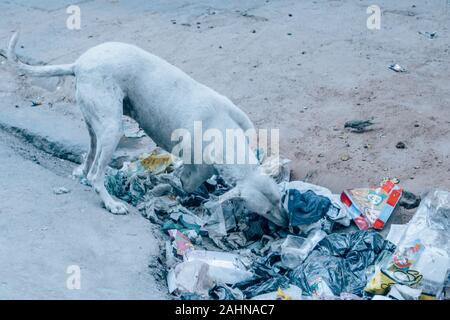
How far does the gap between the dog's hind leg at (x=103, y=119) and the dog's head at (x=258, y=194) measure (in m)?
0.93

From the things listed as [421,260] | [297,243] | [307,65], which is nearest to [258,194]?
[297,243]

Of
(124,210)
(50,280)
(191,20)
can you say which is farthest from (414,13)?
(50,280)

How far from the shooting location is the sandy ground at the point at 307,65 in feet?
18.8

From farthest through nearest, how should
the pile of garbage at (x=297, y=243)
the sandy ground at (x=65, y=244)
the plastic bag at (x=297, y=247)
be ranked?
1. the plastic bag at (x=297, y=247)
2. the pile of garbage at (x=297, y=243)
3. the sandy ground at (x=65, y=244)

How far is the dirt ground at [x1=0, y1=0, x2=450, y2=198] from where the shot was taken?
18.8 ft

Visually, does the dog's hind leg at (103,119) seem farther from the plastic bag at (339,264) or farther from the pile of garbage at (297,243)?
the plastic bag at (339,264)

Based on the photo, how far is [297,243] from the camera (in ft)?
16.1

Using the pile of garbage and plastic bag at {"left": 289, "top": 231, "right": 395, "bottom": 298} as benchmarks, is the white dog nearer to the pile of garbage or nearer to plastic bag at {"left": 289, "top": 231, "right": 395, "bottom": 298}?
the pile of garbage

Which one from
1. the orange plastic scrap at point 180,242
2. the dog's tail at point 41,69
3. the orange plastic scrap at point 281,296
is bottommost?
the orange plastic scrap at point 281,296

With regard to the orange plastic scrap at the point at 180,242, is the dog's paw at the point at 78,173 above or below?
above

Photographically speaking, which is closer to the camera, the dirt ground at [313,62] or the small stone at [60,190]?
the small stone at [60,190]

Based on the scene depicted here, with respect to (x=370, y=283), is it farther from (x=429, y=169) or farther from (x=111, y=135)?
(x=111, y=135)

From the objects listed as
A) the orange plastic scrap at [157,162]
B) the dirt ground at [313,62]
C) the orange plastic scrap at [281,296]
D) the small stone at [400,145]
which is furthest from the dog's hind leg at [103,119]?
the small stone at [400,145]

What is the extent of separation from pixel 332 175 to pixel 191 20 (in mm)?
4406
